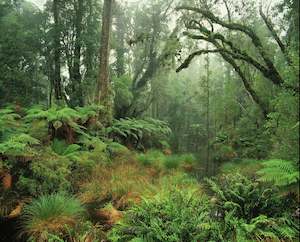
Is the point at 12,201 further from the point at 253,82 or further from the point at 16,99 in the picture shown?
the point at 253,82

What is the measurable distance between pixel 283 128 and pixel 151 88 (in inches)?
782

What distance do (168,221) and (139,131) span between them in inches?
523

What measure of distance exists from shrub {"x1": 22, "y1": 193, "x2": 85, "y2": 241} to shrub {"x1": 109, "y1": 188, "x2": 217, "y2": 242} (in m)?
0.89

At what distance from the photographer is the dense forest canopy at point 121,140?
6.52 metres

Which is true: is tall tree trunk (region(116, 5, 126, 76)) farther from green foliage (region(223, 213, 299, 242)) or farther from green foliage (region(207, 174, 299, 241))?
green foliage (region(223, 213, 299, 242))

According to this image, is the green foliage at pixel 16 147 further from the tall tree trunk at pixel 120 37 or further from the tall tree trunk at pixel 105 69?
the tall tree trunk at pixel 120 37

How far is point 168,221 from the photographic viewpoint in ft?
19.9

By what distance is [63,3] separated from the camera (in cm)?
1762

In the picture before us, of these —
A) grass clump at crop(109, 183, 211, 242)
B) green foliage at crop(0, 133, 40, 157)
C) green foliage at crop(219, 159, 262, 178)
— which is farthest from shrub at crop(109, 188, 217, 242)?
green foliage at crop(219, 159, 262, 178)

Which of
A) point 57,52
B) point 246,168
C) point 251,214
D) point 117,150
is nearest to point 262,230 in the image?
point 251,214

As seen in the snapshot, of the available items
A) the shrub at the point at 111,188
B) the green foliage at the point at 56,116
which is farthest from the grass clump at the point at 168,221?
the green foliage at the point at 56,116

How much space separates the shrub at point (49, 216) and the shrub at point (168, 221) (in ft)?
2.91

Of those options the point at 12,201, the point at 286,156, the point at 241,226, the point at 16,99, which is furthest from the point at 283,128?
the point at 16,99

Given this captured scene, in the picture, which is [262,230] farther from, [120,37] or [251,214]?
[120,37]
